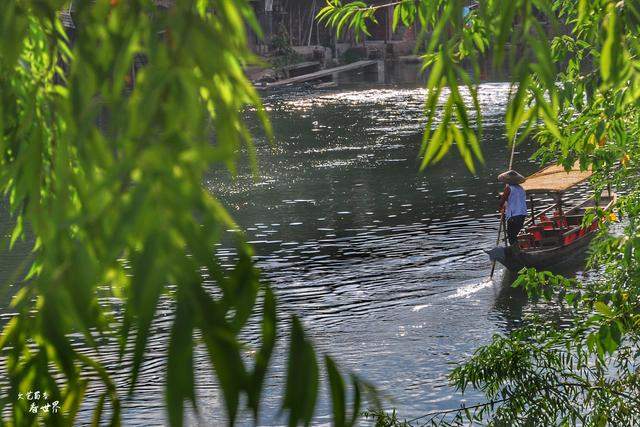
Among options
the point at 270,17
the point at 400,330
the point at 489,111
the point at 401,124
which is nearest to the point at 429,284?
the point at 400,330

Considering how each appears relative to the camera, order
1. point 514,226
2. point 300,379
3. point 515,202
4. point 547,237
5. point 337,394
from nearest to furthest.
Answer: point 300,379 < point 337,394 < point 515,202 < point 514,226 < point 547,237

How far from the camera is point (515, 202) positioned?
811 inches

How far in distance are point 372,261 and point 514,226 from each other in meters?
3.27

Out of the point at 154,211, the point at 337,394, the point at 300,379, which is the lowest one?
the point at 337,394

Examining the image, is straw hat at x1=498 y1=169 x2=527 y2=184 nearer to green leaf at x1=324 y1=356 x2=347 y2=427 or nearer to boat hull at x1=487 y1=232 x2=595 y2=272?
boat hull at x1=487 y1=232 x2=595 y2=272

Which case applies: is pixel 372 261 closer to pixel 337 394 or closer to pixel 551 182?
pixel 551 182

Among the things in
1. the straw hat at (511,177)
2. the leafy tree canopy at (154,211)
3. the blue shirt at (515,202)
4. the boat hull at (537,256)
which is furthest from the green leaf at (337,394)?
the blue shirt at (515,202)

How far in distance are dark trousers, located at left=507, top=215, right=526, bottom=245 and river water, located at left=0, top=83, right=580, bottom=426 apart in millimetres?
822

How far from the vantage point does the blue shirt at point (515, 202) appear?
20594mm

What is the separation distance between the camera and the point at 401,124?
42.7 metres

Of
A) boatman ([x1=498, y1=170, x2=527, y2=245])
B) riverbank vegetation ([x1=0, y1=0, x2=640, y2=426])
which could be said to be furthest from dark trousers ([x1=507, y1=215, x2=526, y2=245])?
riverbank vegetation ([x1=0, y1=0, x2=640, y2=426])

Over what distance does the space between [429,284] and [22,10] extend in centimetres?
1846

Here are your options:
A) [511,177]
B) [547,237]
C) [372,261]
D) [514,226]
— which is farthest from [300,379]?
[372,261]

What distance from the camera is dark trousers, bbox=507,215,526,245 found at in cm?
2075
